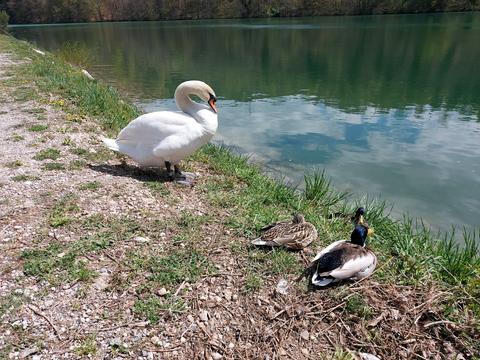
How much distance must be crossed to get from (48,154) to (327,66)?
2037 cm

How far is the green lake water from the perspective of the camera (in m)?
8.40

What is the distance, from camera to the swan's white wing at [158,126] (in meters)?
5.80

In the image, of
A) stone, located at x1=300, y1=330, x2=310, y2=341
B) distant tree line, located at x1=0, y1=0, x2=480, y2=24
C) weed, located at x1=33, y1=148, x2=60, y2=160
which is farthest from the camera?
distant tree line, located at x1=0, y1=0, x2=480, y2=24

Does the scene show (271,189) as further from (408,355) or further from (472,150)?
(472,150)

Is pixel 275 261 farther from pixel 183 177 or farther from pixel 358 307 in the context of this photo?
pixel 183 177

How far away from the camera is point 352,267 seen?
3787mm

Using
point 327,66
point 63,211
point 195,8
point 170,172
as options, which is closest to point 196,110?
point 170,172

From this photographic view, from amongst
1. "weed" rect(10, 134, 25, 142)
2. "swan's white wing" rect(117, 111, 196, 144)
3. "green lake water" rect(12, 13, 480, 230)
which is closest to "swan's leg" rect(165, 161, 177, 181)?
"swan's white wing" rect(117, 111, 196, 144)

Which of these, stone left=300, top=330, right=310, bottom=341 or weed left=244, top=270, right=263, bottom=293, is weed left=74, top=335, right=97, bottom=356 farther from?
stone left=300, top=330, right=310, bottom=341

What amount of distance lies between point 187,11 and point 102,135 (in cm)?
8375

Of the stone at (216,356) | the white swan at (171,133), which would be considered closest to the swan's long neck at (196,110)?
the white swan at (171,133)

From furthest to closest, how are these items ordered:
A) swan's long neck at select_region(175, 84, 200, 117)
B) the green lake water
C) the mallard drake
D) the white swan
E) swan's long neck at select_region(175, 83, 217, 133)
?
the green lake water < swan's long neck at select_region(175, 84, 200, 117) < swan's long neck at select_region(175, 83, 217, 133) < the white swan < the mallard drake

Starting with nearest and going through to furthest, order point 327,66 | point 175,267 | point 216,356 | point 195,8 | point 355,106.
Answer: point 216,356 < point 175,267 < point 355,106 < point 327,66 < point 195,8

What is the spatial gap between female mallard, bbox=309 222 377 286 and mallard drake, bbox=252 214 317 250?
1.25 ft
